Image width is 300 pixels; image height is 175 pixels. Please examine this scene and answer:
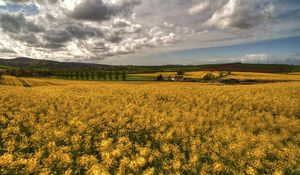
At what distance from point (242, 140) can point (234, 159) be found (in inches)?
71.3

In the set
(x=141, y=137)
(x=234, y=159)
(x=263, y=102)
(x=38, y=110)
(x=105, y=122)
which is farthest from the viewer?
(x=263, y=102)

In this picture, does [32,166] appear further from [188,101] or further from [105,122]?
[188,101]

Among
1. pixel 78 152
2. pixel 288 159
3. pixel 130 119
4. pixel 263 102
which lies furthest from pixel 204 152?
pixel 263 102

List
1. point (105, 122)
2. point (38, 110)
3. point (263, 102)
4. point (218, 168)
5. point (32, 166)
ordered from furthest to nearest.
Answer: point (263, 102) < point (38, 110) < point (105, 122) < point (218, 168) < point (32, 166)

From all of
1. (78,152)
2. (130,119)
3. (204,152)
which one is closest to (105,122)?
(130,119)

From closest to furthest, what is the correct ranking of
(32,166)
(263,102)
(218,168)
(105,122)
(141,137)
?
(32,166)
(218,168)
(141,137)
(105,122)
(263,102)

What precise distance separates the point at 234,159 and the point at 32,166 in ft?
23.1

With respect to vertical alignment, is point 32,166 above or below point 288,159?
above

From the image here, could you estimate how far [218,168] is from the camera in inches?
299

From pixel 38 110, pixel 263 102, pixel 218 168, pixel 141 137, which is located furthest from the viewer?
pixel 263 102

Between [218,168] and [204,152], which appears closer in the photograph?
[218,168]

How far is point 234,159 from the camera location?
8.75 meters

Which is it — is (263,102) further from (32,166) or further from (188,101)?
(32,166)

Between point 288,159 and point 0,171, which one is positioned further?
point 288,159
